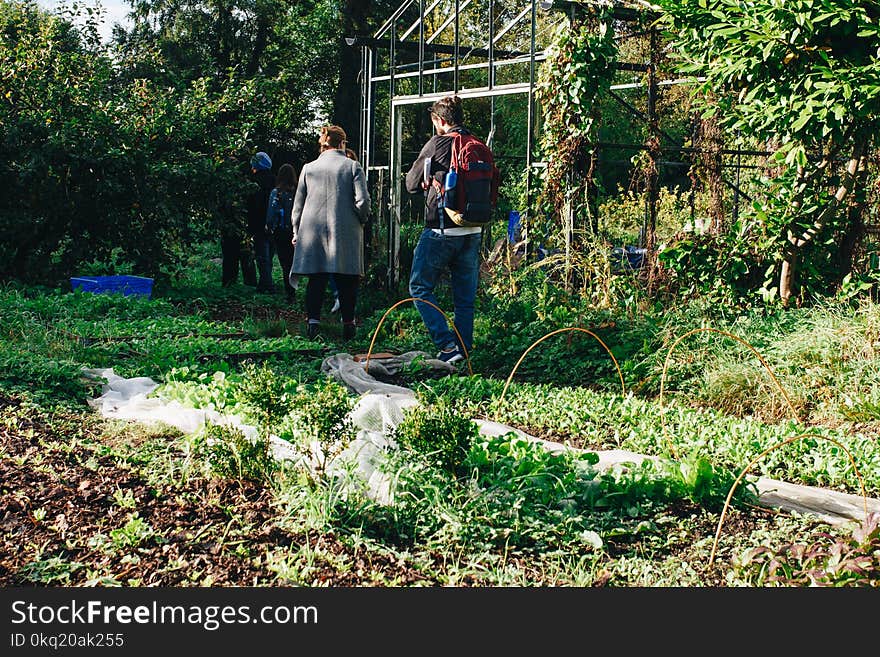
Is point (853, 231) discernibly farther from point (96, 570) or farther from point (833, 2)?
point (96, 570)

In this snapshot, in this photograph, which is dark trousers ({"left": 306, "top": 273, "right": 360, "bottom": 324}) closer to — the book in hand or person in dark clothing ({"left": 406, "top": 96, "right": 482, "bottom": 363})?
person in dark clothing ({"left": 406, "top": 96, "right": 482, "bottom": 363})

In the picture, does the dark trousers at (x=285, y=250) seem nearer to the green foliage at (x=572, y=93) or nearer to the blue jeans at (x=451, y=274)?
the green foliage at (x=572, y=93)

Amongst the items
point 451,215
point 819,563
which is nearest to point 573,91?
point 451,215

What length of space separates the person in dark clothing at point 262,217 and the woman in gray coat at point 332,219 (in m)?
3.44

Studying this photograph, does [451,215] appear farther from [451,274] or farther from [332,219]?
[332,219]

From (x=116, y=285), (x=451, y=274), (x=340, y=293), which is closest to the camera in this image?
(x=451, y=274)

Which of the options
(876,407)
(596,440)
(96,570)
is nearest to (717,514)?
(596,440)

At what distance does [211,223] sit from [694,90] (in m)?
6.27

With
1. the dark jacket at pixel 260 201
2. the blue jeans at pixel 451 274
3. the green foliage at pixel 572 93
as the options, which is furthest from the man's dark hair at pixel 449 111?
the dark jacket at pixel 260 201

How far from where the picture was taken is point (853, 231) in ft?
24.0

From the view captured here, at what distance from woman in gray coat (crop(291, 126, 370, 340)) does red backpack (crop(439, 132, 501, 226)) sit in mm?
1163

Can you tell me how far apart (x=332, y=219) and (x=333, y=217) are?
19 millimetres

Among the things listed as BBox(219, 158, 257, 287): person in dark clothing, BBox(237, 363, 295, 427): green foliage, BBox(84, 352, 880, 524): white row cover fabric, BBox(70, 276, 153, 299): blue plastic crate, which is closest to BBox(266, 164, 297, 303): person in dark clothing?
BBox(219, 158, 257, 287): person in dark clothing

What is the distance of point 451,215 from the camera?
6582mm
